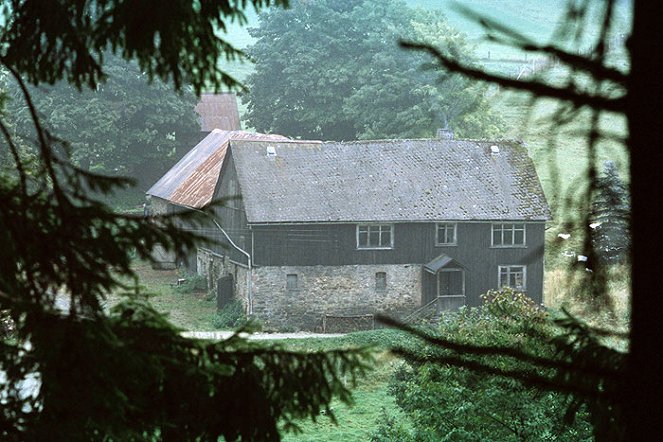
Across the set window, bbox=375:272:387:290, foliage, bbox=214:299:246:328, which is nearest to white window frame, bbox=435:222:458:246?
window, bbox=375:272:387:290

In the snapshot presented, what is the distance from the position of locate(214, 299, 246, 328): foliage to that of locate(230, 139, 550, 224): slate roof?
3345 millimetres

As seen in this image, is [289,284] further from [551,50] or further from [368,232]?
[551,50]

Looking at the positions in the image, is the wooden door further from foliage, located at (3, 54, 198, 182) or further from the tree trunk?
the tree trunk

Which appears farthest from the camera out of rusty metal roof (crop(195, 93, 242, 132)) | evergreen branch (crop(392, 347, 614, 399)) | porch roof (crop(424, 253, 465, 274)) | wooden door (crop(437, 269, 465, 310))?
rusty metal roof (crop(195, 93, 242, 132))

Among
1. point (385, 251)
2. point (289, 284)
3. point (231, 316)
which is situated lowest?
point (231, 316)

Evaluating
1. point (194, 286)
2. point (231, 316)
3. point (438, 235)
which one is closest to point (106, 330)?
point (231, 316)

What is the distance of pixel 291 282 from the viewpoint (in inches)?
1324

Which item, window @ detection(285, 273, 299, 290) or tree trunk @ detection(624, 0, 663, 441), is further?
window @ detection(285, 273, 299, 290)

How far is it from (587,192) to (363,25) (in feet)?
180

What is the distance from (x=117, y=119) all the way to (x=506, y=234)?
909 inches

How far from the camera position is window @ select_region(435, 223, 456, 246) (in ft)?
113

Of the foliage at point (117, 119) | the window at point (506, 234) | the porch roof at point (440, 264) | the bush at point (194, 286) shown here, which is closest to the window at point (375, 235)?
the porch roof at point (440, 264)

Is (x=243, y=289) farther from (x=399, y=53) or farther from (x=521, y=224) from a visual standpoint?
(x=399, y=53)

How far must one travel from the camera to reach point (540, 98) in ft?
7.72
